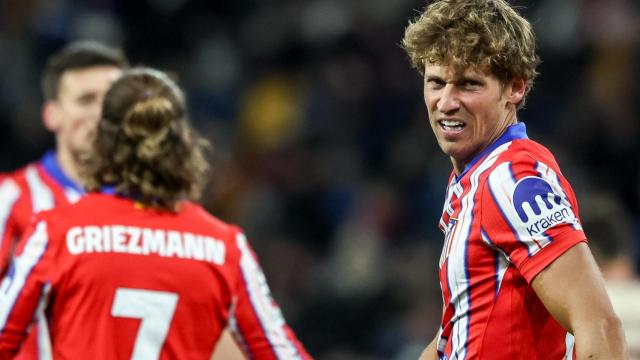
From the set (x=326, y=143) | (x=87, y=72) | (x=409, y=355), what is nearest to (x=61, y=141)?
(x=87, y=72)

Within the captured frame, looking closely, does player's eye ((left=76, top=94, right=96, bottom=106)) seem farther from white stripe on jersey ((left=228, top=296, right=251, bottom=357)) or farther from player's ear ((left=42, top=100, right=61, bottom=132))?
white stripe on jersey ((left=228, top=296, right=251, bottom=357))

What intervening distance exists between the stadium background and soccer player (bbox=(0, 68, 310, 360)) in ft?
14.6

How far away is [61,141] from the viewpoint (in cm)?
490

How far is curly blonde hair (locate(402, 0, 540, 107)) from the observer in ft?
9.68

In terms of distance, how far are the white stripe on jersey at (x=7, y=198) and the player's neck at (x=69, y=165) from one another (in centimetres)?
23

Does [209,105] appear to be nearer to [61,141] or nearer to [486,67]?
[61,141]

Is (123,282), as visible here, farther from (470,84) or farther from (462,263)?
(470,84)

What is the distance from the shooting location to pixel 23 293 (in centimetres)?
Answer: 345

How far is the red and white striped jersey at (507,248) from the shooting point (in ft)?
9.02

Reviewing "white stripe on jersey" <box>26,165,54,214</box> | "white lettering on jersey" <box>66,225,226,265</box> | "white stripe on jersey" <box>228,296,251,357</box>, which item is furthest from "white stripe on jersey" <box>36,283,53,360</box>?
"white stripe on jersey" <box>26,165,54,214</box>

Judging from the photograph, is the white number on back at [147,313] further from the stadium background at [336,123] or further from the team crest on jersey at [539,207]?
the stadium background at [336,123]

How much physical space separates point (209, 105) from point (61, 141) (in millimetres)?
5817

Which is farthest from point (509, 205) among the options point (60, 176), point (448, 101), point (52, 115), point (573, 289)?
point (52, 115)

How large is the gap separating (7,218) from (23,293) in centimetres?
110
